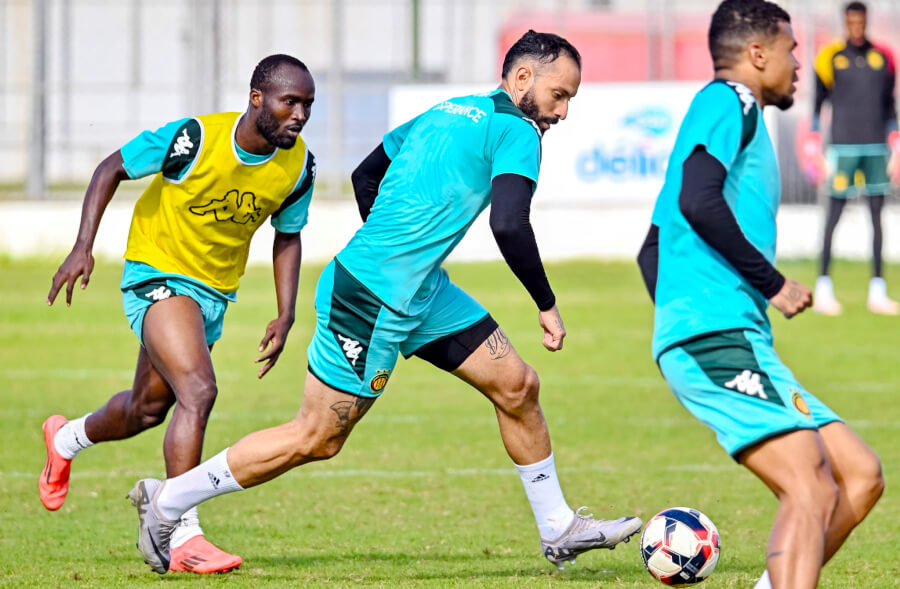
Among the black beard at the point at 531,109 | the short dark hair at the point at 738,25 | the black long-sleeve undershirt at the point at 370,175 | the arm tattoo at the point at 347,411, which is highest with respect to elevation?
the short dark hair at the point at 738,25

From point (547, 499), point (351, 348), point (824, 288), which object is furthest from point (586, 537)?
point (824, 288)

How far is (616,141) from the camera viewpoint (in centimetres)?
1930

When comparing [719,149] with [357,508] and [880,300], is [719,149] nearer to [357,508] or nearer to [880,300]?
[357,508]

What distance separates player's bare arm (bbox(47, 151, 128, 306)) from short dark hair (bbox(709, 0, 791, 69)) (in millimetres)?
2731

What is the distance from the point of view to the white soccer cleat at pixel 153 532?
→ 5359mm

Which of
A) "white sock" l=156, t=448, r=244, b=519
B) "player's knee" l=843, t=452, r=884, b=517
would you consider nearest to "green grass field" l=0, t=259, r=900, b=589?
"white sock" l=156, t=448, r=244, b=519

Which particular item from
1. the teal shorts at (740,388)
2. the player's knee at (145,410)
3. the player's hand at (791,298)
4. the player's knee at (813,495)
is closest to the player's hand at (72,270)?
the player's knee at (145,410)

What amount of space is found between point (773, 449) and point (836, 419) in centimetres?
46

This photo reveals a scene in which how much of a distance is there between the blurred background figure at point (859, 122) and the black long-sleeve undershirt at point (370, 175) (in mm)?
9636

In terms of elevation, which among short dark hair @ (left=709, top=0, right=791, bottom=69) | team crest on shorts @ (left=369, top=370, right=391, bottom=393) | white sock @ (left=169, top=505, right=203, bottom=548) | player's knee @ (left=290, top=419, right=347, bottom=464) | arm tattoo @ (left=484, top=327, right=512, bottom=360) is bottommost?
white sock @ (left=169, top=505, right=203, bottom=548)

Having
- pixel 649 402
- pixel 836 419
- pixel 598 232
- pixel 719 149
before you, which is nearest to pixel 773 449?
pixel 836 419

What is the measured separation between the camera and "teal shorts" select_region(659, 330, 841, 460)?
418 centimetres

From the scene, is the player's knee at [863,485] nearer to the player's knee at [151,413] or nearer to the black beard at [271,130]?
the black beard at [271,130]

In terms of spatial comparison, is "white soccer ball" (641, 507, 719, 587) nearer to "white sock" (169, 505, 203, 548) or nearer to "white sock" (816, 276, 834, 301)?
"white sock" (169, 505, 203, 548)
